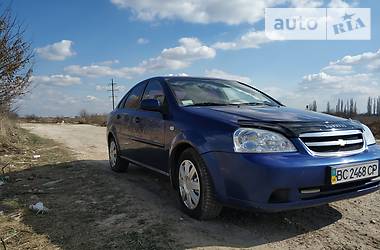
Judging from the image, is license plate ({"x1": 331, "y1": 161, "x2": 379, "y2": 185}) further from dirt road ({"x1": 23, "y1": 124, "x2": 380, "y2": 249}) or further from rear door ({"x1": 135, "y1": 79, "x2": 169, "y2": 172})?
rear door ({"x1": 135, "y1": 79, "x2": 169, "y2": 172})

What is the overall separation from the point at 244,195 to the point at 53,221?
205 centimetres

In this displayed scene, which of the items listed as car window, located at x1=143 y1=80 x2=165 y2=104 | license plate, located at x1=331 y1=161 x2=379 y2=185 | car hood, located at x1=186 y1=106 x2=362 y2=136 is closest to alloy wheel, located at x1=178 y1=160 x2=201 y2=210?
car hood, located at x1=186 y1=106 x2=362 y2=136

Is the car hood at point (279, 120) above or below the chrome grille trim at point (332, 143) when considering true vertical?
above

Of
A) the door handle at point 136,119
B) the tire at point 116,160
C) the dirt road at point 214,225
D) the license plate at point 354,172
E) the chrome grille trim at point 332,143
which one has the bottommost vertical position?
the dirt road at point 214,225

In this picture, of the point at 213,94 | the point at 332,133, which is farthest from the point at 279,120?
the point at 213,94

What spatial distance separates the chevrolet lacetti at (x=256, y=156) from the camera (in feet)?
10.1

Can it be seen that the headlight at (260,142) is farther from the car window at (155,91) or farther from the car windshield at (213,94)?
the car window at (155,91)

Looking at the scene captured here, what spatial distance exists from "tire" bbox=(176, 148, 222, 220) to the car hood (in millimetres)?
488

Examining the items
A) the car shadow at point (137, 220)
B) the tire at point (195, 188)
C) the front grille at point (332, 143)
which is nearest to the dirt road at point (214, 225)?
the car shadow at point (137, 220)

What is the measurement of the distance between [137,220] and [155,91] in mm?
1917

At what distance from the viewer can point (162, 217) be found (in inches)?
151

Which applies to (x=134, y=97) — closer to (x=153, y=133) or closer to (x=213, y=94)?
(x=153, y=133)

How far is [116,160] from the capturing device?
651 centimetres

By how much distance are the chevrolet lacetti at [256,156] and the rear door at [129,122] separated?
108 cm
